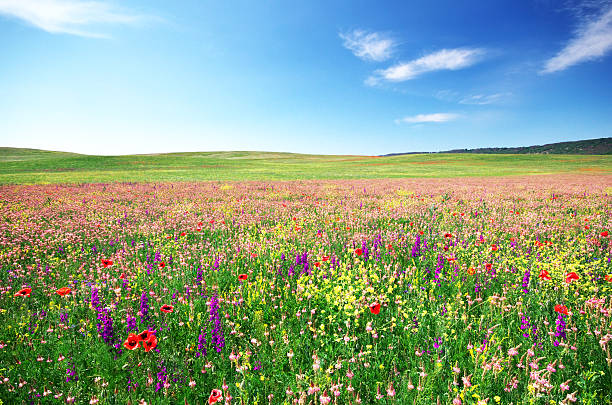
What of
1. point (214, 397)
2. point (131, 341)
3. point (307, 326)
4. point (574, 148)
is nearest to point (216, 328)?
point (131, 341)

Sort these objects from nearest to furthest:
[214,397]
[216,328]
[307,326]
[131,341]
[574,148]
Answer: [214,397]
[131,341]
[216,328]
[307,326]
[574,148]

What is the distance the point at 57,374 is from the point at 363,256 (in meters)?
3.88

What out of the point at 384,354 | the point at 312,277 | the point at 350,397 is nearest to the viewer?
the point at 350,397

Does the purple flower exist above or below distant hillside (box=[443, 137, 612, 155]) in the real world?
below

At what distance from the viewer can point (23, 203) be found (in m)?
10.3

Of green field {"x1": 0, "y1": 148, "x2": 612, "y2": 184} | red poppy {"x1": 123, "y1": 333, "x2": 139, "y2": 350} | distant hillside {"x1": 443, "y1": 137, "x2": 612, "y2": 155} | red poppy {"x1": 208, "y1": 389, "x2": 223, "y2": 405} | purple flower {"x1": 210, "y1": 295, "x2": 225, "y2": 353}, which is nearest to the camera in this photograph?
red poppy {"x1": 208, "y1": 389, "x2": 223, "y2": 405}

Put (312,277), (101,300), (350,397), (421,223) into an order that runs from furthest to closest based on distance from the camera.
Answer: (421,223) → (312,277) → (101,300) → (350,397)

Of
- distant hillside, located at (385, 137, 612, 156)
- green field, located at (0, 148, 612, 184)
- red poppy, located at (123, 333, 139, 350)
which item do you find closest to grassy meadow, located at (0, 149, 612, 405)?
red poppy, located at (123, 333, 139, 350)

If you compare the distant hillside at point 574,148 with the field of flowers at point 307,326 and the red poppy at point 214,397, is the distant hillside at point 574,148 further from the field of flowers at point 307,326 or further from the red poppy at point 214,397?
the red poppy at point 214,397

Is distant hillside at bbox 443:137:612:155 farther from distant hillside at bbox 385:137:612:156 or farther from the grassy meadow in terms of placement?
the grassy meadow

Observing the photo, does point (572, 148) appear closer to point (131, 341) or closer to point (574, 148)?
point (574, 148)

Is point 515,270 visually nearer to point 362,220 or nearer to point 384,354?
point 384,354

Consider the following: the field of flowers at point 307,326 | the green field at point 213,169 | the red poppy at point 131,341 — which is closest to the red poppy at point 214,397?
the field of flowers at point 307,326

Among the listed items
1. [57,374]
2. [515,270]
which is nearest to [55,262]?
[57,374]
